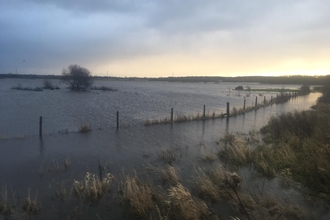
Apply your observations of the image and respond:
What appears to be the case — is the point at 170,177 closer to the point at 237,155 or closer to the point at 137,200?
Answer: the point at 137,200

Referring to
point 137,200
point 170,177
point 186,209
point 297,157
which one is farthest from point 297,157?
point 137,200

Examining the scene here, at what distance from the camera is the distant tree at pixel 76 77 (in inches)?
2953

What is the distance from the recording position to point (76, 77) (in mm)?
74812

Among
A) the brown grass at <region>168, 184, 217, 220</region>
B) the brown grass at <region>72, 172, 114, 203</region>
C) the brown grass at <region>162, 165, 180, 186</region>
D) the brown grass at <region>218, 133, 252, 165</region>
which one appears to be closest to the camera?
the brown grass at <region>168, 184, 217, 220</region>

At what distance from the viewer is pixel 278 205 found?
5.83m

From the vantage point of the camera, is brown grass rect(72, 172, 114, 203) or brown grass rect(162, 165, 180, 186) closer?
brown grass rect(72, 172, 114, 203)

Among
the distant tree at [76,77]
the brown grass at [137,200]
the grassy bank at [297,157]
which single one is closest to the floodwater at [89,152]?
the brown grass at [137,200]

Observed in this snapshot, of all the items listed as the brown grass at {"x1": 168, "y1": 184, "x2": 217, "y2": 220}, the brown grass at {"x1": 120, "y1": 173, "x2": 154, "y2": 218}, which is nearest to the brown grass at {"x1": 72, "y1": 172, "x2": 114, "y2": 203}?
the brown grass at {"x1": 120, "y1": 173, "x2": 154, "y2": 218}

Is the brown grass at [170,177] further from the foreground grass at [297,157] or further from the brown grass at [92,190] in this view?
the foreground grass at [297,157]

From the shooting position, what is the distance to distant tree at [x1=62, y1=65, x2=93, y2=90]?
7500 cm

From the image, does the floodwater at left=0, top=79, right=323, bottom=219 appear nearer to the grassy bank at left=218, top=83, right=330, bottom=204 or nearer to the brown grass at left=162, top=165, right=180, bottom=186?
the brown grass at left=162, top=165, right=180, bottom=186

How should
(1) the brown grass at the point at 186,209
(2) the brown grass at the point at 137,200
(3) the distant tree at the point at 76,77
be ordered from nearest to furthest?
(1) the brown grass at the point at 186,209 → (2) the brown grass at the point at 137,200 → (3) the distant tree at the point at 76,77

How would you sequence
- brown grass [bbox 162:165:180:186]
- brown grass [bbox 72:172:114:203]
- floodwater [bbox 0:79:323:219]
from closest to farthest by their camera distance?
brown grass [bbox 72:172:114:203]
floodwater [bbox 0:79:323:219]
brown grass [bbox 162:165:180:186]

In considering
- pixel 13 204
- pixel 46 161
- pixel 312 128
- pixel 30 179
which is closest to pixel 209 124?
pixel 312 128
